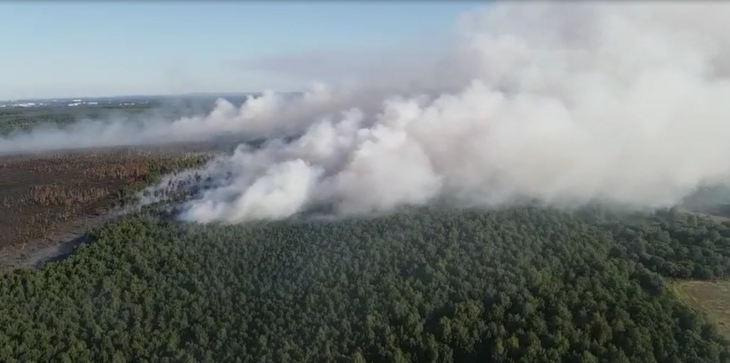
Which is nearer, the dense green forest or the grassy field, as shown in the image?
the dense green forest

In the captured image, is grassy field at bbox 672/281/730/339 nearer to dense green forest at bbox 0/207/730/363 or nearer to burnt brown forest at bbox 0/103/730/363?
burnt brown forest at bbox 0/103/730/363

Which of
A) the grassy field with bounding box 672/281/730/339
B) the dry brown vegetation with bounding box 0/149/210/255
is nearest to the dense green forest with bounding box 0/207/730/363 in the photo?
the grassy field with bounding box 672/281/730/339

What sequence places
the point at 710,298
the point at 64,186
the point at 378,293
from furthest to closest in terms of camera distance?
the point at 64,186 → the point at 710,298 → the point at 378,293

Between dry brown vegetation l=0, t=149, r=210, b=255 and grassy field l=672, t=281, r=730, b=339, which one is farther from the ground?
dry brown vegetation l=0, t=149, r=210, b=255

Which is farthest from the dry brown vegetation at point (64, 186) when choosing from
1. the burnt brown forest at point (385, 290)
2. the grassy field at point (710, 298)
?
the grassy field at point (710, 298)

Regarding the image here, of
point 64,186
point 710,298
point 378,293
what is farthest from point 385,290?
point 64,186

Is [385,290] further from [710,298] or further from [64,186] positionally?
[64,186]

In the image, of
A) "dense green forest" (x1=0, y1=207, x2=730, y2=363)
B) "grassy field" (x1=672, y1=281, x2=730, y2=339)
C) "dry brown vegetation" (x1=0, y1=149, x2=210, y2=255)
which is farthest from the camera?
"dry brown vegetation" (x1=0, y1=149, x2=210, y2=255)
